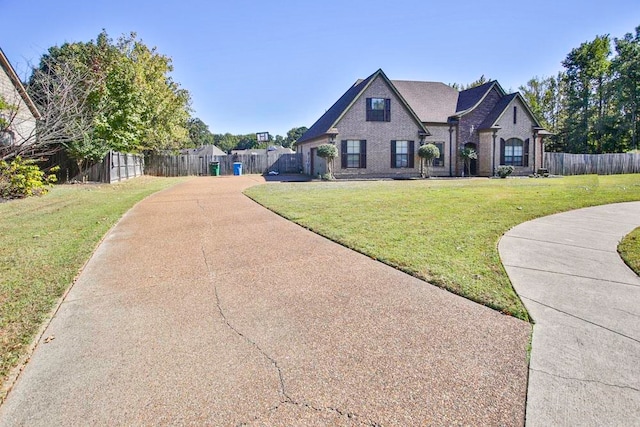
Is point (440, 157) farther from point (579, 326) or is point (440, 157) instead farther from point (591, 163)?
point (579, 326)

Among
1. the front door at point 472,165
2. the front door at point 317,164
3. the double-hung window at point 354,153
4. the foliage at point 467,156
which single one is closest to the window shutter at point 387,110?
the double-hung window at point 354,153

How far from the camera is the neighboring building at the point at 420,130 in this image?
23.9 m

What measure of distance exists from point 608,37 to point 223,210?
4879 cm

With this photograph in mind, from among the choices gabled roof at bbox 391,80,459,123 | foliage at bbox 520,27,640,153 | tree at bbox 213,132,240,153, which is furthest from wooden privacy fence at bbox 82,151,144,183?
tree at bbox 213,132,240,153

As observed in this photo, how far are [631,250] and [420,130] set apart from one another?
20.0 meters

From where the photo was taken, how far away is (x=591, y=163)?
30.3 metres

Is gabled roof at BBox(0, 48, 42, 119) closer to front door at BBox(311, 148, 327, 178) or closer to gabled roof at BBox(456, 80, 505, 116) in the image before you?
front door at BBox(311, 148, 327, 178)

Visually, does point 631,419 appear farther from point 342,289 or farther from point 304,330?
point 342,289

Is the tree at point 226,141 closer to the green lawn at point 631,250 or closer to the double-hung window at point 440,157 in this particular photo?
the double-hung window at point 440,157

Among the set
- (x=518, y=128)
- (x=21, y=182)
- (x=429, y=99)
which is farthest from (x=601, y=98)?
(x=21, y=182)

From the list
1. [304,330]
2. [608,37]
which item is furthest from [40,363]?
[608,37]

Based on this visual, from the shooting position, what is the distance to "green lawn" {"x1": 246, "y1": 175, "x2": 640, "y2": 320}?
4520 mm

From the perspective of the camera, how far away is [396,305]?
154 inches

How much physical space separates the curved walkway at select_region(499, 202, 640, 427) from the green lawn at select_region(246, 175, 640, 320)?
0.98ft
